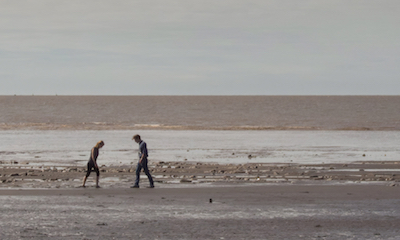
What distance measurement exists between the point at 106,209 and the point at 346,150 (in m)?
21.0

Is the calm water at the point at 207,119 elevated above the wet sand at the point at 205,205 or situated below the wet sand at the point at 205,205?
above

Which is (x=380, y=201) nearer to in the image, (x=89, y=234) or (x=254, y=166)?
(x=89, y=234)

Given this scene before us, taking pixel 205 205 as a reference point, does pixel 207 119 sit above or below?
above

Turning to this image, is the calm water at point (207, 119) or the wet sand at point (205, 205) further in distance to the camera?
the calm water at point (207, 119)

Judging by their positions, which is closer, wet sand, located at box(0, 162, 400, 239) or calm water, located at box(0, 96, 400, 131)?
wet sand, located at box(0, 162, 400, 239)

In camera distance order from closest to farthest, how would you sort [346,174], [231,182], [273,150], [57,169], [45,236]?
[45,236] → [231,182] → [346,174] → [57,169] → [273,150]

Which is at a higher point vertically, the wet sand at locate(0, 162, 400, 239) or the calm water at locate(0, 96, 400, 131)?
the calm water at locate(0, 96, 400, 131)

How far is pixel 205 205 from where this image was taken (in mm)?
12656

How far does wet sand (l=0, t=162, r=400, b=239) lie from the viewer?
988 cm

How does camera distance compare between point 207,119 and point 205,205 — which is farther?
point 207,119

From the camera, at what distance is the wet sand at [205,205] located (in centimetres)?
988

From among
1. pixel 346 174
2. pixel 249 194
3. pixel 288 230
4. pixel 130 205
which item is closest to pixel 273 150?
pixel 346 174

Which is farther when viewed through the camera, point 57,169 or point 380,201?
point 57,169

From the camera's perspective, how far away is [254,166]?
21641 millimetres
